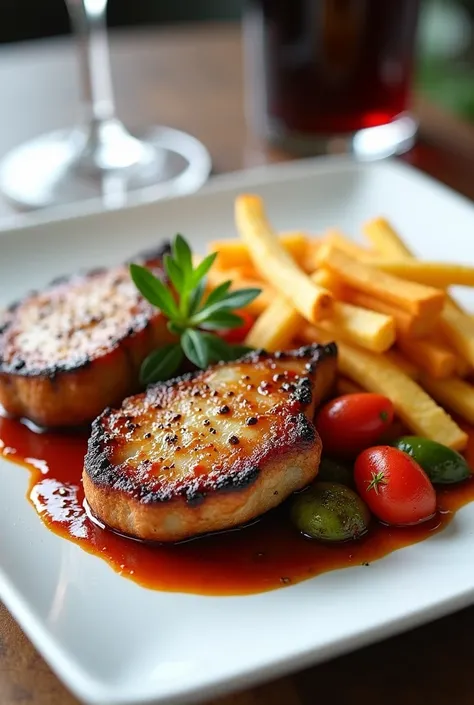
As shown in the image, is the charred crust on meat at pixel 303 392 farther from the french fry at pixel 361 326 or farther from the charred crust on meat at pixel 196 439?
the french fry at pixel 361 326

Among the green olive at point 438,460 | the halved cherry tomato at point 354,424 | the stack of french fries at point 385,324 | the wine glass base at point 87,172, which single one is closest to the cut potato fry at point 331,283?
the stack of french fries at point 385,324

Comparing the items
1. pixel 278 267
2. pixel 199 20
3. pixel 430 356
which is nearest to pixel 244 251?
pixel 278 267

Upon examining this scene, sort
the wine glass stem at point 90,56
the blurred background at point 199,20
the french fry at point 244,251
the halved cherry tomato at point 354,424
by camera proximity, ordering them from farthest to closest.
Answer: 1. the blurred background at point 199,20
2. the wine glass stem at point 90,56
3. the french fry at point 244,251
4. the halved cherry tomato at point 354,424

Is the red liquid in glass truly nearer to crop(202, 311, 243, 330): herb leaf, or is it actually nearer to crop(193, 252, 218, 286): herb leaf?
crop(193, 252, 218, 286): herb leaf

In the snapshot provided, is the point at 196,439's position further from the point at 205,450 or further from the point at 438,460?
the point at 438,460

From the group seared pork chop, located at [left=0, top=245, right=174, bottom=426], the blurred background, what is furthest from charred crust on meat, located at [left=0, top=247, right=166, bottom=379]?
the blurred background

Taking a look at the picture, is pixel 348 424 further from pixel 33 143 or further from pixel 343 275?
pixel 33 143

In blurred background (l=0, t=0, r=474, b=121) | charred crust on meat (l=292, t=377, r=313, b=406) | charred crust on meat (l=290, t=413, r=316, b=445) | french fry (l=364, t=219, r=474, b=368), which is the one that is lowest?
blurred background (l=0, t=0, r=474, b=121)
